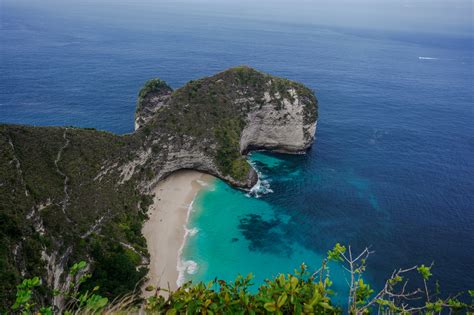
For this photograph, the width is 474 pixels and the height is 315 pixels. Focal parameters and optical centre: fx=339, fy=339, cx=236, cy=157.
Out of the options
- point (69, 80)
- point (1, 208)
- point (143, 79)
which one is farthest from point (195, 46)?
point (1, 208)

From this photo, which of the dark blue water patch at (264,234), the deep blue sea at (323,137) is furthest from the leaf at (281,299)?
the dark blue water patch at (264,234)

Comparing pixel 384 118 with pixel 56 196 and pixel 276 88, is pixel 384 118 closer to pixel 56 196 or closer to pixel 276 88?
pixel 276 88

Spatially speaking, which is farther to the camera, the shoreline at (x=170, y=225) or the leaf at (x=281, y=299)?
the shoreline at (x=170, y=225)

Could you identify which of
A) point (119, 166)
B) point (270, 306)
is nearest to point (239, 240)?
point (119, 166)

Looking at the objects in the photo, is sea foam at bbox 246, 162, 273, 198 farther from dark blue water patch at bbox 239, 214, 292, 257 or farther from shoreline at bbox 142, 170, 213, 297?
shoreline at bbox 142, 170, 213, 297

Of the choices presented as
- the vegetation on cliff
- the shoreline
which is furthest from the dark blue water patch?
the vegetation on cliff

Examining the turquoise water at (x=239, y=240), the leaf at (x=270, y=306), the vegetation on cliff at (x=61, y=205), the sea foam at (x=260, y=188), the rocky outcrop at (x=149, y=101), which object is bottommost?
the turquoise water at (x=239, y=240)

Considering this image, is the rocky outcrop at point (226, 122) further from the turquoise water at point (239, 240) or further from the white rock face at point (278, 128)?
the turquoise water at point (239, 240)

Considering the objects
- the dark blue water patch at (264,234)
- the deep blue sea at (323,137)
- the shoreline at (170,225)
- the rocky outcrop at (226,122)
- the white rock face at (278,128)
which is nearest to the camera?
the shoreline at (170,225)
